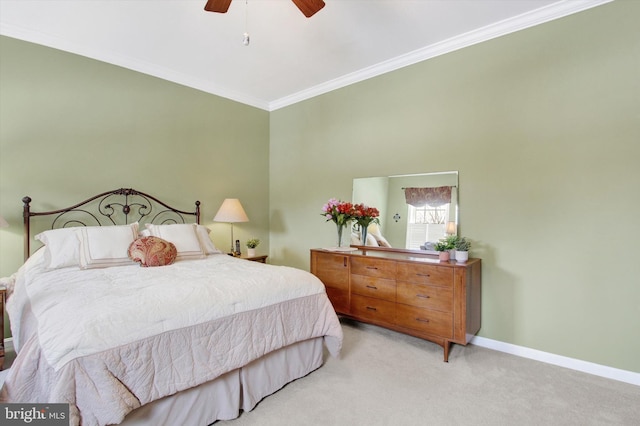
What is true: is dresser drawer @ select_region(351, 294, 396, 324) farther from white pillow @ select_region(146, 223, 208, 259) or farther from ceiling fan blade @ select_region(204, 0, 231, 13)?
ceiling fan blade @ select_region(204, 0, 231, 13)

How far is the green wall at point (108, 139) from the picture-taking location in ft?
9.46

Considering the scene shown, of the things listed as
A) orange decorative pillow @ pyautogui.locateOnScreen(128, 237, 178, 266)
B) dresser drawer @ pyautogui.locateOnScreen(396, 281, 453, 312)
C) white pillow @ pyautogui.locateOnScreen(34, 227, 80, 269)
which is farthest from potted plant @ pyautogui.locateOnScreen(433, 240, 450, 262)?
white pillow @ pyautogui.locateOnScreen(34, 227, 80, 269)

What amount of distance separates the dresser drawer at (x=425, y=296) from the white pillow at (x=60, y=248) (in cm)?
281

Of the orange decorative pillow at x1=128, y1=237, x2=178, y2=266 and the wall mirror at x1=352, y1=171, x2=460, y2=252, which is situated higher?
the wall mirror at x1=352, y1=171, x2=460, y2=252

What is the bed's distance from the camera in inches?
54.0

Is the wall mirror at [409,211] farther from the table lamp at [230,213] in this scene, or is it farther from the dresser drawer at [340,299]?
the table lamp at [230,213]

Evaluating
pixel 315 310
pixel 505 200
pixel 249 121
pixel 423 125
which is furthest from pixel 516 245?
pixel 249 121

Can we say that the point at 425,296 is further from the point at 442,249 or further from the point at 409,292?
the point at 442,249

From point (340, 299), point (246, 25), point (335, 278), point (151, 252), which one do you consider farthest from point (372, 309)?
point (246, 25)

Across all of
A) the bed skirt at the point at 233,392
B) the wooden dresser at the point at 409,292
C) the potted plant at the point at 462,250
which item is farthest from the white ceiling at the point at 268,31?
the bed skirt at the point at 233,392

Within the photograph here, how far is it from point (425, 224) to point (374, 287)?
2.80 feet

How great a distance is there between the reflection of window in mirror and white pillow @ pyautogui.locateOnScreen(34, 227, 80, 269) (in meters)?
3.09

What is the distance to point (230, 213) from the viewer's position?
404 centimetres

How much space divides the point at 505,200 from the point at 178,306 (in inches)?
110
